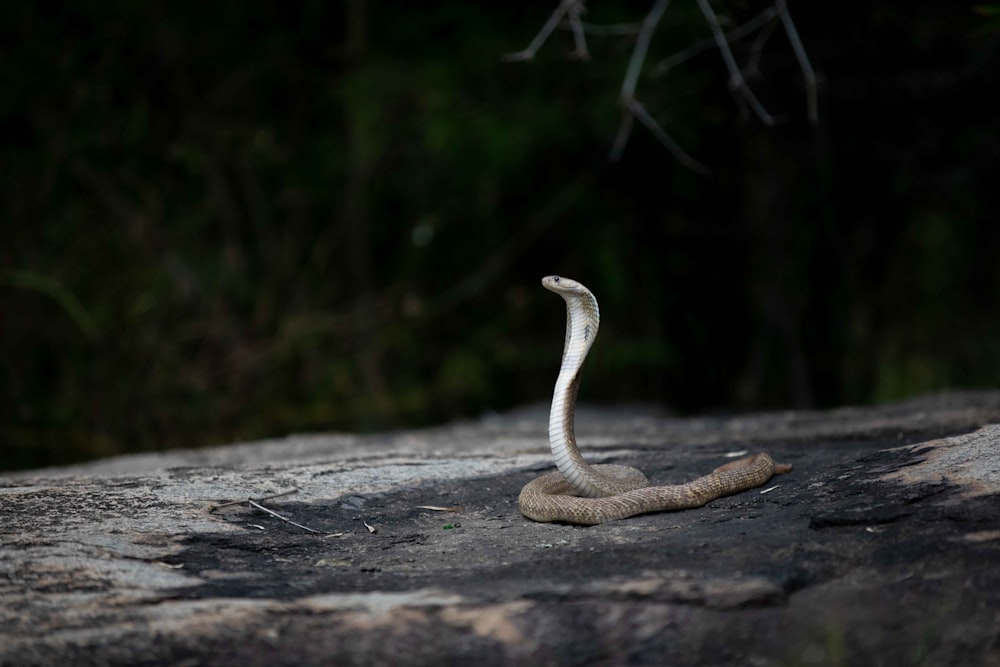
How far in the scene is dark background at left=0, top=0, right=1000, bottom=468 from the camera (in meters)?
8.09

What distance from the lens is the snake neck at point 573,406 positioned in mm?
3406

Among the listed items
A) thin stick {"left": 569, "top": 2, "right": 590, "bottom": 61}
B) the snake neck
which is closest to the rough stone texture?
the snake neck

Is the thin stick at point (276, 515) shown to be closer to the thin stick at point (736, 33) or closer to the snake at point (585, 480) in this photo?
the snake at point (585, 480)

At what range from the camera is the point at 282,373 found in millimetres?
8672

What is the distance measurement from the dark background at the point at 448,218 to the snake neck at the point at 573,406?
4599 millimetres

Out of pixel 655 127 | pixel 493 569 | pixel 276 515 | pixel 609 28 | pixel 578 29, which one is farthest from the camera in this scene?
pixel 609 28

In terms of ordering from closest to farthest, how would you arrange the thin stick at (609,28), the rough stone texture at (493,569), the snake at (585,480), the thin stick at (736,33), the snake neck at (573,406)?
the rough stone texture at (493,569) → the snake at (585,480) → the snake neck at (573,406) → the thin stick at (736,33) → the thin stick at (609,28)

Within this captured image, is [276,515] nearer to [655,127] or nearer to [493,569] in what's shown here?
[493,569]

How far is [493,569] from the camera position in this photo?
2732 millimetres

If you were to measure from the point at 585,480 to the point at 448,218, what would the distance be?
19.9 ft

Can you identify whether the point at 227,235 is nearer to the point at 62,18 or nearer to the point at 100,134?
the point at 100,134

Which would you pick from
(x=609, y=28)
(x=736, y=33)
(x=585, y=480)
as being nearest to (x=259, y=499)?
(x=585, y=480)

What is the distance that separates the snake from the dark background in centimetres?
463

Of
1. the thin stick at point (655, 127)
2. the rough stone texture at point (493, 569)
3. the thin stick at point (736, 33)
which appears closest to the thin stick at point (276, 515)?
the rough stone texture at point (493, 569)
